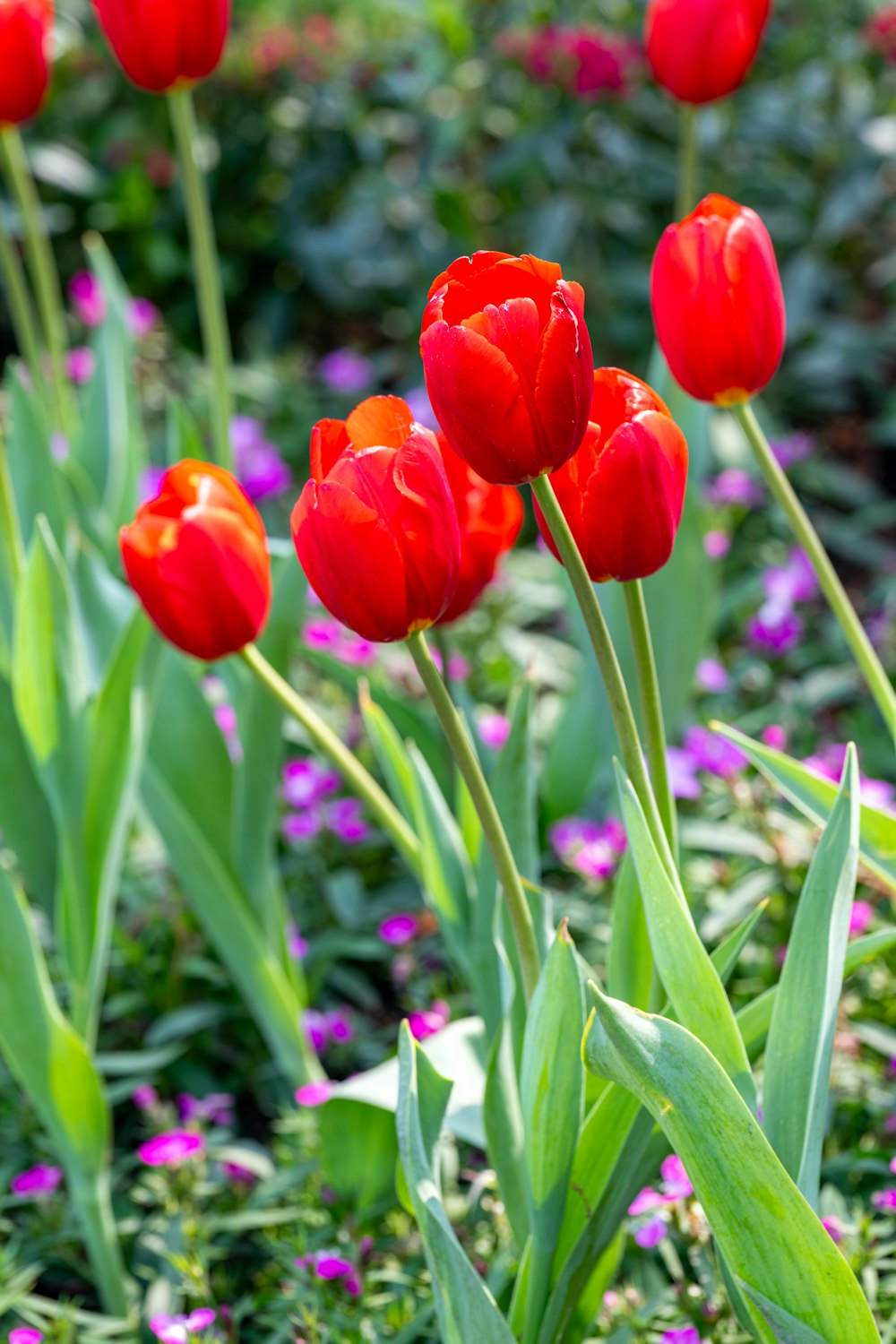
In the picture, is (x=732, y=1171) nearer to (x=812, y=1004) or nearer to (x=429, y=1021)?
(x=812, y=1004)

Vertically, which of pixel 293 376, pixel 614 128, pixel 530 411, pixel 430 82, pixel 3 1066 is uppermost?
pixel 430 82

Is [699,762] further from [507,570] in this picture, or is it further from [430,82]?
[430,82]

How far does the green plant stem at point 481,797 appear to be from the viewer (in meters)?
0.80

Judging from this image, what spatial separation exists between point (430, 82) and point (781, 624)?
1753 millimetres

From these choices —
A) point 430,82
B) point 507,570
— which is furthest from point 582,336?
point 430,82

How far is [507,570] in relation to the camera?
7.95 feet

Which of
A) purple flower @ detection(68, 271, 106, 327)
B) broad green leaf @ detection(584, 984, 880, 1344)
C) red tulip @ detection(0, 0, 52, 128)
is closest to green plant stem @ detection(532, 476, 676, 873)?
broad green leaf @ detection(584, 984, 880, 1344)

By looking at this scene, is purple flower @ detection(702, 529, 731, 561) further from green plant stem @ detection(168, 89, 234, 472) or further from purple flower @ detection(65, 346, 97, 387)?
purple flower @ detection(65, 346, 97, 387)

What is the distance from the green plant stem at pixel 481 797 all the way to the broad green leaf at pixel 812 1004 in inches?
6.5

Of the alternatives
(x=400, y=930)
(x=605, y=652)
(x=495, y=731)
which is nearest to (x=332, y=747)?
(x=605, y=652)

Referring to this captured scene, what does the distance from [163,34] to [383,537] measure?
0.88m

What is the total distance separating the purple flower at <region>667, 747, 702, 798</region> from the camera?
1.61 meters

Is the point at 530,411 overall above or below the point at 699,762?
above

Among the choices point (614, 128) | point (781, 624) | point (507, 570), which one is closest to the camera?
point (781, 624)
